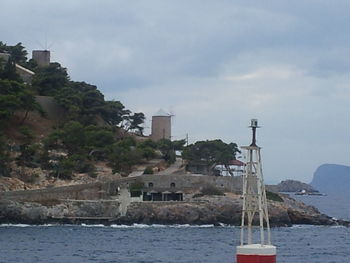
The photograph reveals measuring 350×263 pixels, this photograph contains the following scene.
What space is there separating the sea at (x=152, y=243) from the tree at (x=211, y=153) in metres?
15.0

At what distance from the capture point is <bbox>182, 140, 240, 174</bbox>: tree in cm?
8375

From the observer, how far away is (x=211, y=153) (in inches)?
3317

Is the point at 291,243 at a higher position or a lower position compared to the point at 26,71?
lower

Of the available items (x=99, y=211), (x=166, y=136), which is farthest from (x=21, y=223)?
(x=166, y=136)

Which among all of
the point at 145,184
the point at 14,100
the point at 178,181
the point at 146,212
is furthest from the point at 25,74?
the point at 146,212

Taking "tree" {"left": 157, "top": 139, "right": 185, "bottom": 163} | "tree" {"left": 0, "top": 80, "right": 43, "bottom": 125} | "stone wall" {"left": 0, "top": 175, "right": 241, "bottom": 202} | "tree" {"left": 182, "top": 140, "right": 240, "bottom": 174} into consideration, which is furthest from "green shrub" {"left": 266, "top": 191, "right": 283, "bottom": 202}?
"tree" {"left": 0, "top": 80, "right": 43, "bottom": 125}

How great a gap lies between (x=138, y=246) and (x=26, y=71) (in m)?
53.6

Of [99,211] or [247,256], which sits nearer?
[247,256]

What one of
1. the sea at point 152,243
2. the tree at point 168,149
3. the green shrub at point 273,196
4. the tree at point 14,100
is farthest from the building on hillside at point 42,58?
the sea at point 152,243

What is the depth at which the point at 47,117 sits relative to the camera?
3617 inches

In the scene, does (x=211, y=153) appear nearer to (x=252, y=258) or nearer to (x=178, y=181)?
(x=178, y=181)

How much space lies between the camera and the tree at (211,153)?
3297 inches

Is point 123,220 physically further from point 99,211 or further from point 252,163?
point 252,163

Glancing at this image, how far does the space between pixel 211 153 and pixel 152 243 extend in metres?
31.7
